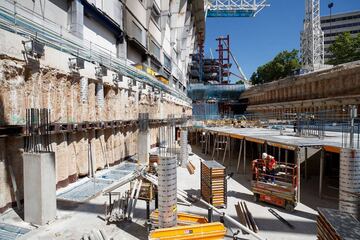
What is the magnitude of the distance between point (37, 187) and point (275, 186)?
311 inches

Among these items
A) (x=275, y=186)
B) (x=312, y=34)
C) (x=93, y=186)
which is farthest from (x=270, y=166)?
(x=312, y=34)

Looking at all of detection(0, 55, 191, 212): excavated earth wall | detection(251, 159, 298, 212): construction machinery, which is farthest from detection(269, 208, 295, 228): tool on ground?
detection(0, 55, 191, 212): excavated earth wall

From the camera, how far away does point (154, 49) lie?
33656 mm

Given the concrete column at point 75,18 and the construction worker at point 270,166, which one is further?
the concrete column at point 75,18

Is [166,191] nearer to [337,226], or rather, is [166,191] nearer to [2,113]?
[337,226]

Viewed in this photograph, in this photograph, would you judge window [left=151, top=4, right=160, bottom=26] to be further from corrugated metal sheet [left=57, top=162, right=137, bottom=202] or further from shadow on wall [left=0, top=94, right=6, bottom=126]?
shadow on wall [left=0, top=94, right=6, bottom=126]

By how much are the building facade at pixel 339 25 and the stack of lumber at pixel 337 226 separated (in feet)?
380

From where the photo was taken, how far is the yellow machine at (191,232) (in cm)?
552

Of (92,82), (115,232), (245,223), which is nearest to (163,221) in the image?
(115,232)

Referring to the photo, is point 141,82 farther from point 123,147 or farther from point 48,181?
point 48,181

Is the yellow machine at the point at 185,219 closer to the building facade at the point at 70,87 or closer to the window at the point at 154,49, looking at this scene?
the building facade at the point at 70,87

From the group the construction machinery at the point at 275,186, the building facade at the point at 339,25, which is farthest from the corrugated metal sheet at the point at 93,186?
the building facade at the point at 339,25

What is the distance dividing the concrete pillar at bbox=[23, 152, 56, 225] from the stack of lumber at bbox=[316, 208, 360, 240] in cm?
706

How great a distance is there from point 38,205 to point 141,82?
13370 mm
